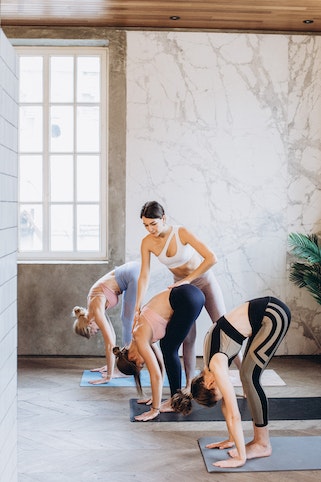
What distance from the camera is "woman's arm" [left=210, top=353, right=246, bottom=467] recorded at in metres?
3.61

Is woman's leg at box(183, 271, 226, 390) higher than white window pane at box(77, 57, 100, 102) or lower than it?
lower

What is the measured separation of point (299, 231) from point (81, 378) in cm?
239

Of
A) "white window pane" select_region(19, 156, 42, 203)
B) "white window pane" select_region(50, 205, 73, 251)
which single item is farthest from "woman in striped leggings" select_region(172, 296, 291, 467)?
"white window pane" select_region(19, 156, 42, 203)

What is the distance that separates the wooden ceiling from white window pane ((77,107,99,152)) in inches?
30.4

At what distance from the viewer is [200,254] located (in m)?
4.85

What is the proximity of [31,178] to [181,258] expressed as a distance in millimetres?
2114

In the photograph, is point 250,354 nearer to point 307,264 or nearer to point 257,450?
point 257,450

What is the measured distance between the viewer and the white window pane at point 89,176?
6.39 meters

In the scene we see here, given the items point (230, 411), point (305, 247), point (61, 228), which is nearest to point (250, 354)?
point (230, 411)

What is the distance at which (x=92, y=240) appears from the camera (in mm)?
6422

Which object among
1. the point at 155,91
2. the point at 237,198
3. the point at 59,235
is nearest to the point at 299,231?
the point at 237,198

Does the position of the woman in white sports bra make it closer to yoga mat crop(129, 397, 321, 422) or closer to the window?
yoga mat crop(129, 397, 321, 422)

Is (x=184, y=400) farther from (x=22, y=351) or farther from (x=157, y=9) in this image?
(x=157, y=9)

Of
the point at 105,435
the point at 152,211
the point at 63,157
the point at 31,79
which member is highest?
the point at 31,79
